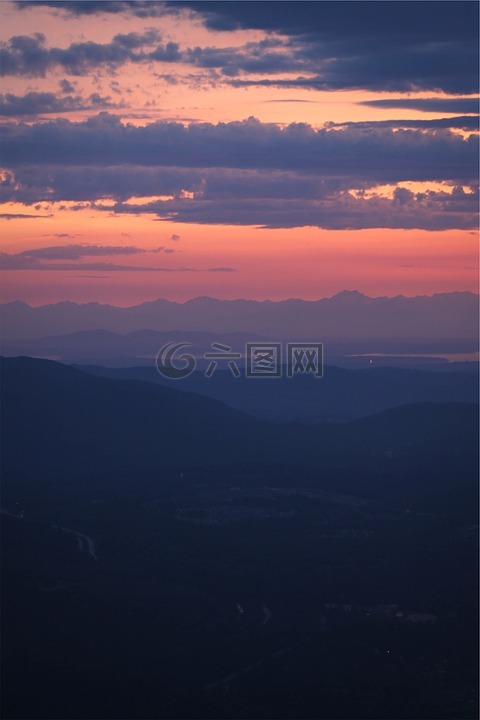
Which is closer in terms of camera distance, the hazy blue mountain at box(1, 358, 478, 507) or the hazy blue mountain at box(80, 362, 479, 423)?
the hazy blue mountain at box(1, 358, 478, 507)

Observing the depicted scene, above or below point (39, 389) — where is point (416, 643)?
below

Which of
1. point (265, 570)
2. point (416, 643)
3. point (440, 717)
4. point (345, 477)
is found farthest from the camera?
point (345, 477)

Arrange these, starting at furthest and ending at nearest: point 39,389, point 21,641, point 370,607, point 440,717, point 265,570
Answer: point 39,389, point 265,570, point 370,607, point 21,641, point 440,717

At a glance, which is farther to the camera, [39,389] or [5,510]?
[39,389]

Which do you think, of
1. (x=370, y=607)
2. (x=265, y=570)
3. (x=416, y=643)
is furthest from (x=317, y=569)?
(x=416, y=643)

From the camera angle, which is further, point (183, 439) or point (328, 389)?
point (328, 389)

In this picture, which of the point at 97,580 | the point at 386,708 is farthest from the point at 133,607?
the point at 386,708

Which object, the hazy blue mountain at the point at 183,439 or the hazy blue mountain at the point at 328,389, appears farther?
the hazy blue mountain at the point at 328,389

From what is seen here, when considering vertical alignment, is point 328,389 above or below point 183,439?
above

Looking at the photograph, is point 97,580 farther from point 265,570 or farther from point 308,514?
point 308,514

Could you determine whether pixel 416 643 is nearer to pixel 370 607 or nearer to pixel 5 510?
pixel 370 607
